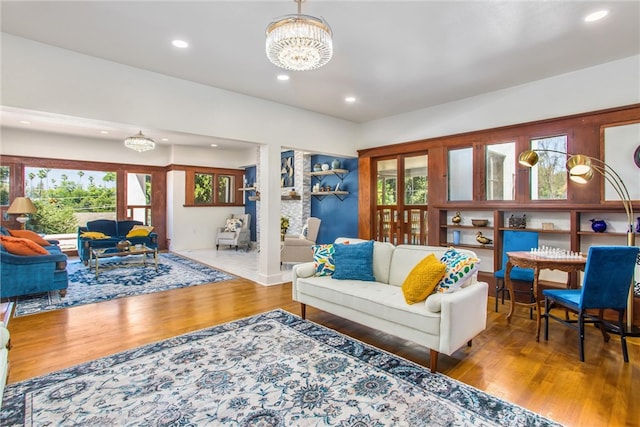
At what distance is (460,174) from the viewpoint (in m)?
5.30

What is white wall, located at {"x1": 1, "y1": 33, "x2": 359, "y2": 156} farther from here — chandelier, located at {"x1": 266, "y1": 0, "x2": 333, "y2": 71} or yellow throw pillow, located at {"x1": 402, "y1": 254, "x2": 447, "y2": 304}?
yellow throw pillow, located at {"x1": 402, "y1": 254, "x2": 447, "y2": 304}

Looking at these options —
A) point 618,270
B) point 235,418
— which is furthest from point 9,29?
point 618,270

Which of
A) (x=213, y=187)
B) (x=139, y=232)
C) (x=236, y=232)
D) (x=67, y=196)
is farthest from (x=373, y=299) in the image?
(x=67, y=196)

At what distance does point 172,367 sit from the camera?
2611 millimetres

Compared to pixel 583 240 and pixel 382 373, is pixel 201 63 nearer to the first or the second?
pixel 382 373

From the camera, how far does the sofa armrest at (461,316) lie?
8.09ft

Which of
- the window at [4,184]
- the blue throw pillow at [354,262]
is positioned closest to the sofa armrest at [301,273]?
the blue throw pillow at [354,262]

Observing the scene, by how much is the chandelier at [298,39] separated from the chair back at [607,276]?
2811mm

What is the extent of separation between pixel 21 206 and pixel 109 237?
176 cm

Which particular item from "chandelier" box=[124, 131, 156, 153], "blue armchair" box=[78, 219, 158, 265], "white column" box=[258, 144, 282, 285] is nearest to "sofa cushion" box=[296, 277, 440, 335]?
"white column" box=[258, 144, 282, 285]

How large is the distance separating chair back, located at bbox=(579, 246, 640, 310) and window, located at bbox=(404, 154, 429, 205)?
310 cm

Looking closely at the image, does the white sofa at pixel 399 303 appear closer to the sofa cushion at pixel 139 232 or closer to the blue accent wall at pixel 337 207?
the blue accent wall at pixel 337 207

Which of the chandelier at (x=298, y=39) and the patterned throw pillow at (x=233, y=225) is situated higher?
the chandelier at (x=298, y=39)

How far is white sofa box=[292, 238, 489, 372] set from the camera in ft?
8.27
